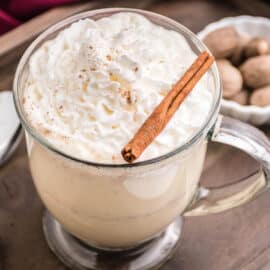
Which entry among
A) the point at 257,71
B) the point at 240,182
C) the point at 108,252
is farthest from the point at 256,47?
the point at 108,252

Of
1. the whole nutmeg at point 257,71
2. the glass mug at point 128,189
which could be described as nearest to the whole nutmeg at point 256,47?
the whole nutmeg at point 257,71

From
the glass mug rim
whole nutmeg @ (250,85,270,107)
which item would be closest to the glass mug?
the glass mug rim

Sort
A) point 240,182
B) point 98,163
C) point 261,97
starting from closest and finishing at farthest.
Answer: point 98,163 < point 240,182 < point 261,97

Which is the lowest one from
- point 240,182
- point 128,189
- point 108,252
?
point 108,252

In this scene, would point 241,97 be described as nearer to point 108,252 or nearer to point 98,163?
point 108,252

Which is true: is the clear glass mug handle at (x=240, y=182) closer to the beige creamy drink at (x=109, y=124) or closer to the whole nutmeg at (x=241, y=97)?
the beige creamy drink at (x=109, y=124)

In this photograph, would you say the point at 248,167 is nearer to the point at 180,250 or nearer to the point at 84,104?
the point at 180,250

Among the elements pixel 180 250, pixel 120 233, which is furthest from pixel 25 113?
pixel 180 250
